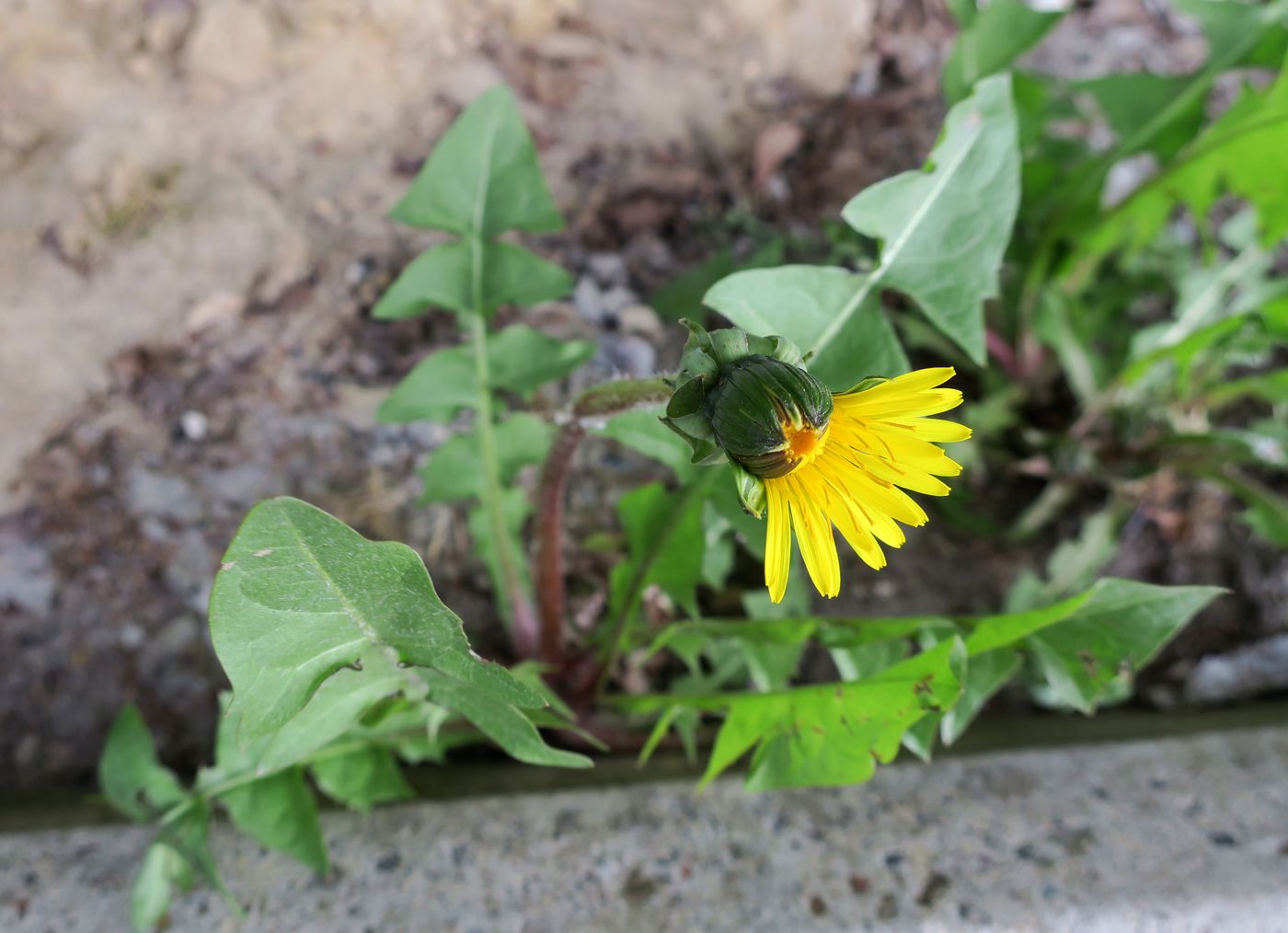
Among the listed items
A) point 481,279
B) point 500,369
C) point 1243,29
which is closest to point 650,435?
point 500,369

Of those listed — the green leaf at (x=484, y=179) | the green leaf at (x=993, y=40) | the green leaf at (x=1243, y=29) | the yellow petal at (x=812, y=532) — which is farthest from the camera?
the green leaf at (x=1243, y=29)

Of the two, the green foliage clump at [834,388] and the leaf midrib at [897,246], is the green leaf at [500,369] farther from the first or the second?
the leaf midrib at [897,246]

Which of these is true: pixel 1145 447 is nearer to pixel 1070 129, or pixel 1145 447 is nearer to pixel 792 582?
pixel 1070 129

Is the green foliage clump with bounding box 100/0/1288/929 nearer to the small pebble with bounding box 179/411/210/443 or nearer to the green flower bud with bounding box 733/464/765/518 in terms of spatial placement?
the green flower bud with bounding box 733/464/765/518

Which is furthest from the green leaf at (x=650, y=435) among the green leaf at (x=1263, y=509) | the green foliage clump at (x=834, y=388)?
the green leaf at (x=1263, y=509)

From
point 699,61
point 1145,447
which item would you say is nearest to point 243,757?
point 699,61

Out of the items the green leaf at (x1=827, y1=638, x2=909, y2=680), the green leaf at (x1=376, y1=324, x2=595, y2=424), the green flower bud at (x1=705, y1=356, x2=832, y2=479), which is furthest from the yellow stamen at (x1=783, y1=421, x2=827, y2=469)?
the green leaf at (x1=376, y1=324, x2=595, y2=424)
